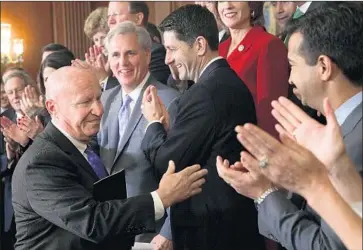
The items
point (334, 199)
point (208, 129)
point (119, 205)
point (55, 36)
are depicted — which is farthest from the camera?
point (55, 36)

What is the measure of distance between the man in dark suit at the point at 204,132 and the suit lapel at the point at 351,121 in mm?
792

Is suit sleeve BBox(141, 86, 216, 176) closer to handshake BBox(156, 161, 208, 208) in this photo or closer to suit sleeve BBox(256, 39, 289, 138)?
handshake BBox(156, 161, 208, 208)

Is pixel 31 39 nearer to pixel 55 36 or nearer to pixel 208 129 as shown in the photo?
pixel 55 36

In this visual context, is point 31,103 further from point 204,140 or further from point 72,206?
point 72,206

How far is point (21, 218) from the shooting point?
2.04 m

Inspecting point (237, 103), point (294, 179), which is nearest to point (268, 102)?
point (237, 103)

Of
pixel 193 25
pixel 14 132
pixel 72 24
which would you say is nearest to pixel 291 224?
pixel 193 25

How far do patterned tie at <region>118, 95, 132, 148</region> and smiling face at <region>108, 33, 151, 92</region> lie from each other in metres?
0.05

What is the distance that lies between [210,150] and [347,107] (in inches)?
32.3

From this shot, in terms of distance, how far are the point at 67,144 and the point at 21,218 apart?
0.26 metres

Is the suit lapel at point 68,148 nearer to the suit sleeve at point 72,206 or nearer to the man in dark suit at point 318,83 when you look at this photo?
the suit sleeve at point 72,206

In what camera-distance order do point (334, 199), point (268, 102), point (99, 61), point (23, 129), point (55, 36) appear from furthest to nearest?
point (55, 36) < point (99, 61) < point (23, 129) < point (268, 102) < point (334, 199)

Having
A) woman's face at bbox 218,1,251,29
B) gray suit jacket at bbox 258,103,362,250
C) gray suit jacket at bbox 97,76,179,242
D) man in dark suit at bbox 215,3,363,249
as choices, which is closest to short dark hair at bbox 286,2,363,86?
man in dark suit at bbox 215,3,363,249

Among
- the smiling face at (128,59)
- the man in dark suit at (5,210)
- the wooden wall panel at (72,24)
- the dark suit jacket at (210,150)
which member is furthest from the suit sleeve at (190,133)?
the wooden wall panel at (72,24)
